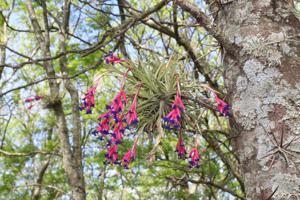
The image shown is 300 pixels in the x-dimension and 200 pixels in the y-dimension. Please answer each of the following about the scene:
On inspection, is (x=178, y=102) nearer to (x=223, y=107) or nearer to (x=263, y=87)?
(x=223, y=107)

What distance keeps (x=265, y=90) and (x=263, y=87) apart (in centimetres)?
2

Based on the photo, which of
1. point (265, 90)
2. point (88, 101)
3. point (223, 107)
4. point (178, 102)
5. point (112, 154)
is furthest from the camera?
point (112, 154)

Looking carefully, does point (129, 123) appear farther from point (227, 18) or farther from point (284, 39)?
point (284, 39)

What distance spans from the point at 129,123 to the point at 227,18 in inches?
25.6

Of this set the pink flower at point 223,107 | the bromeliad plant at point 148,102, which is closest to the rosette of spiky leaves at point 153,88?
the bromeliad plant at point 148,102

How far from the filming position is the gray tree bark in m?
1.56

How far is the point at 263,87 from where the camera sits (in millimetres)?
1704

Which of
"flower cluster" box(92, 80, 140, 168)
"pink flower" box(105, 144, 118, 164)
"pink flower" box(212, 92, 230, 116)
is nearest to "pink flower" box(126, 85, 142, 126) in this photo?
"flower cluster" box(92, 80, 140, 168)

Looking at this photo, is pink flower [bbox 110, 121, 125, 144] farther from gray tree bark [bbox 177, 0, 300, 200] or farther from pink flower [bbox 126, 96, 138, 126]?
gray tree bark [bbox 177, 0, 300, 200]

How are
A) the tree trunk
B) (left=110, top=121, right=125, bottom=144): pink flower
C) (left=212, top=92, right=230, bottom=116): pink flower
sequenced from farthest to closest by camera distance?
(left=110, top=121, right=125, bottom=144): pink flower → (left=212, top=92, right=230, bottom=116): pink flower → the tree trunk

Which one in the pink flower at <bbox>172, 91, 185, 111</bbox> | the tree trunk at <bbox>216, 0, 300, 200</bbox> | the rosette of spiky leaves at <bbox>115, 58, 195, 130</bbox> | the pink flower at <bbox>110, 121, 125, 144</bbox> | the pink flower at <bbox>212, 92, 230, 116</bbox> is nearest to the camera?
the tree trunk at <bbox>216, 0, 300, 200</bbox>

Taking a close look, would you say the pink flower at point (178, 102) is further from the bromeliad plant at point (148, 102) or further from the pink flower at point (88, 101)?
the pink flower at point (88, 101)

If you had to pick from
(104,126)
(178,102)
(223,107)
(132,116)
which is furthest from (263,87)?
(104,126)

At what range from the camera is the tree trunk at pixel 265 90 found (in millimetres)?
1562
